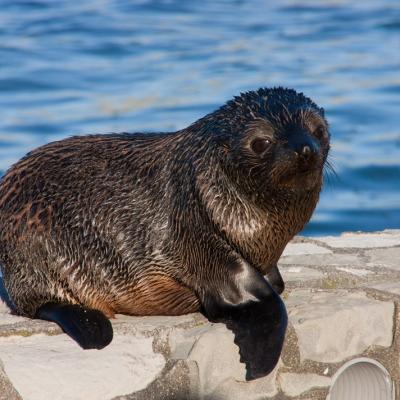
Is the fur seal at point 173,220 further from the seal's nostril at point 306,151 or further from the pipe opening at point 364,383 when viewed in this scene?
the pipe opening at point 364,383

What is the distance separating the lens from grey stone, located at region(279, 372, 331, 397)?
598 cm

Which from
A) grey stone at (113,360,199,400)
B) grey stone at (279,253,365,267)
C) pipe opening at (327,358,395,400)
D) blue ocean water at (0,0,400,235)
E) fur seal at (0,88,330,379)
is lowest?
blue ocean water at (0,0,400,235)

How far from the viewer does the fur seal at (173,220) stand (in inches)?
224

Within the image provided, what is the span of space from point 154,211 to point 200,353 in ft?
2.33

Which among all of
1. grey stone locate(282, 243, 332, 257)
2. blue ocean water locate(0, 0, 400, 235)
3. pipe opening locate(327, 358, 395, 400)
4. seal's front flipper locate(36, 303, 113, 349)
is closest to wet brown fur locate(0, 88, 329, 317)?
seal's front flipper locate(36, 303, 113, 349)

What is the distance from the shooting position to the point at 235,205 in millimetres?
5773

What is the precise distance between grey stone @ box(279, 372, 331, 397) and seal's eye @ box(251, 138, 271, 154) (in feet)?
3.48

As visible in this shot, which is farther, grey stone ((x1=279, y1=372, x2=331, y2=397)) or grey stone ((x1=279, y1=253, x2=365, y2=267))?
grey stone ((x1=279, y1=253, x2=365, y2=267))

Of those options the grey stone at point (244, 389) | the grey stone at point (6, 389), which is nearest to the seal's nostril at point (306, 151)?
the grey stone at point (244, 389)

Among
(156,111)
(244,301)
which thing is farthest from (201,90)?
(244,301)

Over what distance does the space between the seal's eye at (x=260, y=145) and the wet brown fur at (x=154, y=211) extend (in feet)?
0.11

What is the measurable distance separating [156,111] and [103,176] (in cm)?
860

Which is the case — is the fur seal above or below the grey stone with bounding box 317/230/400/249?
above

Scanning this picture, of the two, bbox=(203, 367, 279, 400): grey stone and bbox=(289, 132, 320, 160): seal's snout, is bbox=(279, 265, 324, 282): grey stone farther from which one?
bbox=(289, 132, 320, 160): seal's snout
